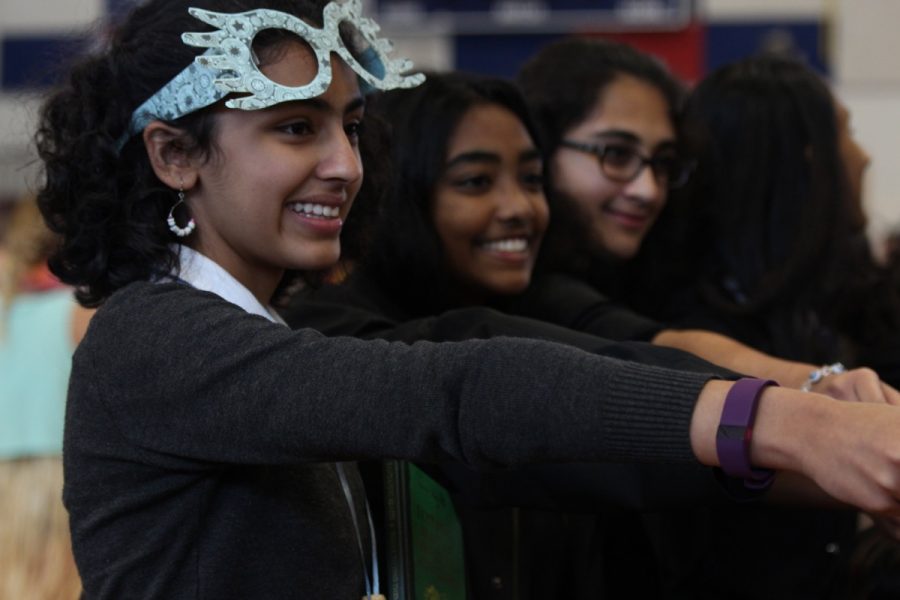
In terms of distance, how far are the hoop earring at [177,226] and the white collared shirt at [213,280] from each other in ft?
0.09

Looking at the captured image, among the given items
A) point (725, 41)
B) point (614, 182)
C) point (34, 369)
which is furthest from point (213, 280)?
point (725, 41)

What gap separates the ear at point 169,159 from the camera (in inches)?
51.7

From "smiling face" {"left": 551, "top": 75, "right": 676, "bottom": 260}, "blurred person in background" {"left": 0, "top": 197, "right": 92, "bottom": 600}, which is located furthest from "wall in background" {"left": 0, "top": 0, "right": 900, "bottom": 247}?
"smiling face" {"left": 551, "top": 75, "right": 676, "bottom": 260}

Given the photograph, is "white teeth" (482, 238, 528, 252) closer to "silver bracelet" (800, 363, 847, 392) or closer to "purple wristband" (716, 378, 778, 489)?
"silver bracelet" (800, 363, 847, 392)

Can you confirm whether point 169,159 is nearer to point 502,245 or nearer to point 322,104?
point 322,104

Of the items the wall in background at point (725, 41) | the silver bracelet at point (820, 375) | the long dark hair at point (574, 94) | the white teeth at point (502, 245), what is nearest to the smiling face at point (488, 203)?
the white teeth at point (502, 245)

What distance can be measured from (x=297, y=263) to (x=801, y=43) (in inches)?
173

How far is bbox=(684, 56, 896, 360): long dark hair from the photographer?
2.22 meters

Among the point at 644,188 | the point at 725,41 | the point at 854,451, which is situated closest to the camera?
the point at 854,451

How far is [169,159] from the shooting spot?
4.34ft

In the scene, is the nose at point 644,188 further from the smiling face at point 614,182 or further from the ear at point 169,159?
the ear at point 169,159

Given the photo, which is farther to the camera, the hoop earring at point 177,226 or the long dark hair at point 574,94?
the long dark hair at point 574,94

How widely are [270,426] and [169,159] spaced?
0.38m

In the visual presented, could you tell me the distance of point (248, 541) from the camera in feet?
3.96
